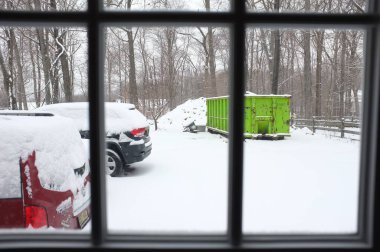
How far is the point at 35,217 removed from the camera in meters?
2.95

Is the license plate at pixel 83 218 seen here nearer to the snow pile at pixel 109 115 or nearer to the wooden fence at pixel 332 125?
the snow pile at pixel 109 115

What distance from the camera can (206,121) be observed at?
61.3ft

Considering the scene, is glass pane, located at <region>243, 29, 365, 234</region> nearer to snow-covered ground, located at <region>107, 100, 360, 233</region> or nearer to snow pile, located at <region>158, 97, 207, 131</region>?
snow-covered ground, located at <region>107, 100, 360, 233</region>

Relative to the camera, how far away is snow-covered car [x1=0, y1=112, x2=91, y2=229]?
9.50 ft

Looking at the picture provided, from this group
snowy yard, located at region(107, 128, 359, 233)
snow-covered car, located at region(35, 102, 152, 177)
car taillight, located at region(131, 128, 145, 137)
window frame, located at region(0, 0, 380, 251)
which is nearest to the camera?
window frame, located at region(0, 0, 380, 251)

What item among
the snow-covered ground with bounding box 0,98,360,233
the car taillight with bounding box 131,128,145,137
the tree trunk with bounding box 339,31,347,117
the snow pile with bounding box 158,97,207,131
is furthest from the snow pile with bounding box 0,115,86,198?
the tree trunk with bounding box 339,31,347,117

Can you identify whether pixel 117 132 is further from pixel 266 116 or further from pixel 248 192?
pixel 266 116

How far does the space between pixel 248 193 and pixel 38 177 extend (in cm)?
420

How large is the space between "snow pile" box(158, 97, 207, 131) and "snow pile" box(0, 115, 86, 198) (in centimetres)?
1490

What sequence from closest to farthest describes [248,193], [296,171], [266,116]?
[248,193]
[296,171]
[266,116]

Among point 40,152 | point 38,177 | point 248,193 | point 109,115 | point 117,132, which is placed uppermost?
point 109,115

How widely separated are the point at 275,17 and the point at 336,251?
1.15 meters

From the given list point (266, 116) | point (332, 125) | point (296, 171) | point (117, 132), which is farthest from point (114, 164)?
point (332, 125)

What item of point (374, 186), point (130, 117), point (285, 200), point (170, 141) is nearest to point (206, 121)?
point (170, 141)
